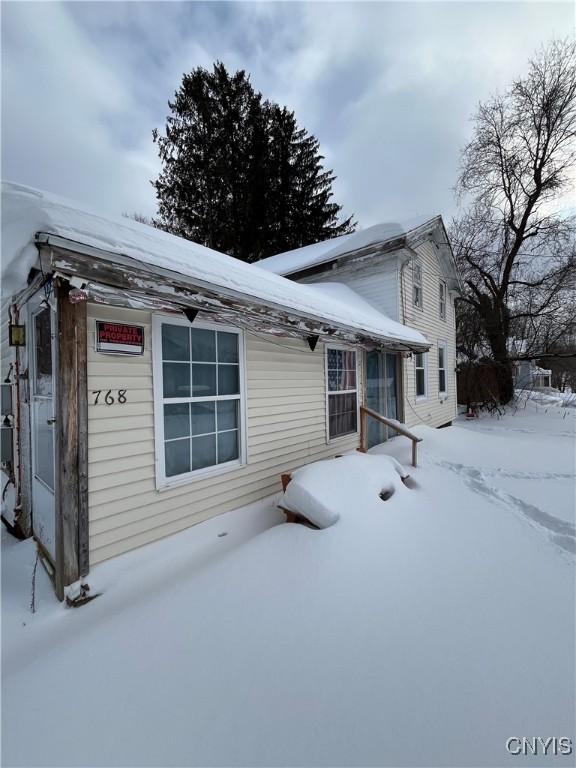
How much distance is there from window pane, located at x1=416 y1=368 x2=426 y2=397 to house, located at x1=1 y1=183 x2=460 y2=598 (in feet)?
18.0

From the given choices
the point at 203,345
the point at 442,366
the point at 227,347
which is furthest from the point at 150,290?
the point at 442,366

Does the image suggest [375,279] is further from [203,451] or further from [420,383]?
[203,451]

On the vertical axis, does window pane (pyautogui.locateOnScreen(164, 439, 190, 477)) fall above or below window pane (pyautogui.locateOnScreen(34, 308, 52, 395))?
below

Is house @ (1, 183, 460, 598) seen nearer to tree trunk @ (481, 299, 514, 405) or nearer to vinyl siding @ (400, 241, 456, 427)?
vinyl siding @ (400, 241, 456, 427)

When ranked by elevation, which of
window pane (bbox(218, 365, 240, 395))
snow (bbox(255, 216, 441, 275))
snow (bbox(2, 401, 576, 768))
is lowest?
snow (bbox(2, 401, 576, 768))

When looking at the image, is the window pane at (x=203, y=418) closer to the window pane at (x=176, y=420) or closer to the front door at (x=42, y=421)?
the window pane at (x=176, y=420)

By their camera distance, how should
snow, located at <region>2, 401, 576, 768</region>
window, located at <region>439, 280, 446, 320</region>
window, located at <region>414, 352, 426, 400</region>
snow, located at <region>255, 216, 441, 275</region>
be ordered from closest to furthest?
snow, located at <region>2, 401, 576, 768</region>
snow, located at <region>255, 216, 441, 275</region>
window, located at <region>414, 352, 426, 400</region>
window, located at <region>439, 280, 446, 320</region>

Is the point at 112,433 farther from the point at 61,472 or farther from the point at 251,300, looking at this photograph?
the point at 251,300

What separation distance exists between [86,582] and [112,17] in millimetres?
7803

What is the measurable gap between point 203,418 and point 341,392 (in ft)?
10.7

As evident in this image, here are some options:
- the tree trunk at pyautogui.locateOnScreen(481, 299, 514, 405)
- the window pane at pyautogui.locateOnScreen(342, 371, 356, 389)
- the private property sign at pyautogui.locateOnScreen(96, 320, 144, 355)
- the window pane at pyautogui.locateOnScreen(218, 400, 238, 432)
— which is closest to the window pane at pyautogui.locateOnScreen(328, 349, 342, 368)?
the window pane at pyautogui.locateOnScreen(342, 371, 356, 389)

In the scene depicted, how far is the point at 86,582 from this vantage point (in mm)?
2490

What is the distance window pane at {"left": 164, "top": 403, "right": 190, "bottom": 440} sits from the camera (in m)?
3.19

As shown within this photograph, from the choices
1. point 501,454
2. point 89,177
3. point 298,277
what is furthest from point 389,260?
point 89,177
